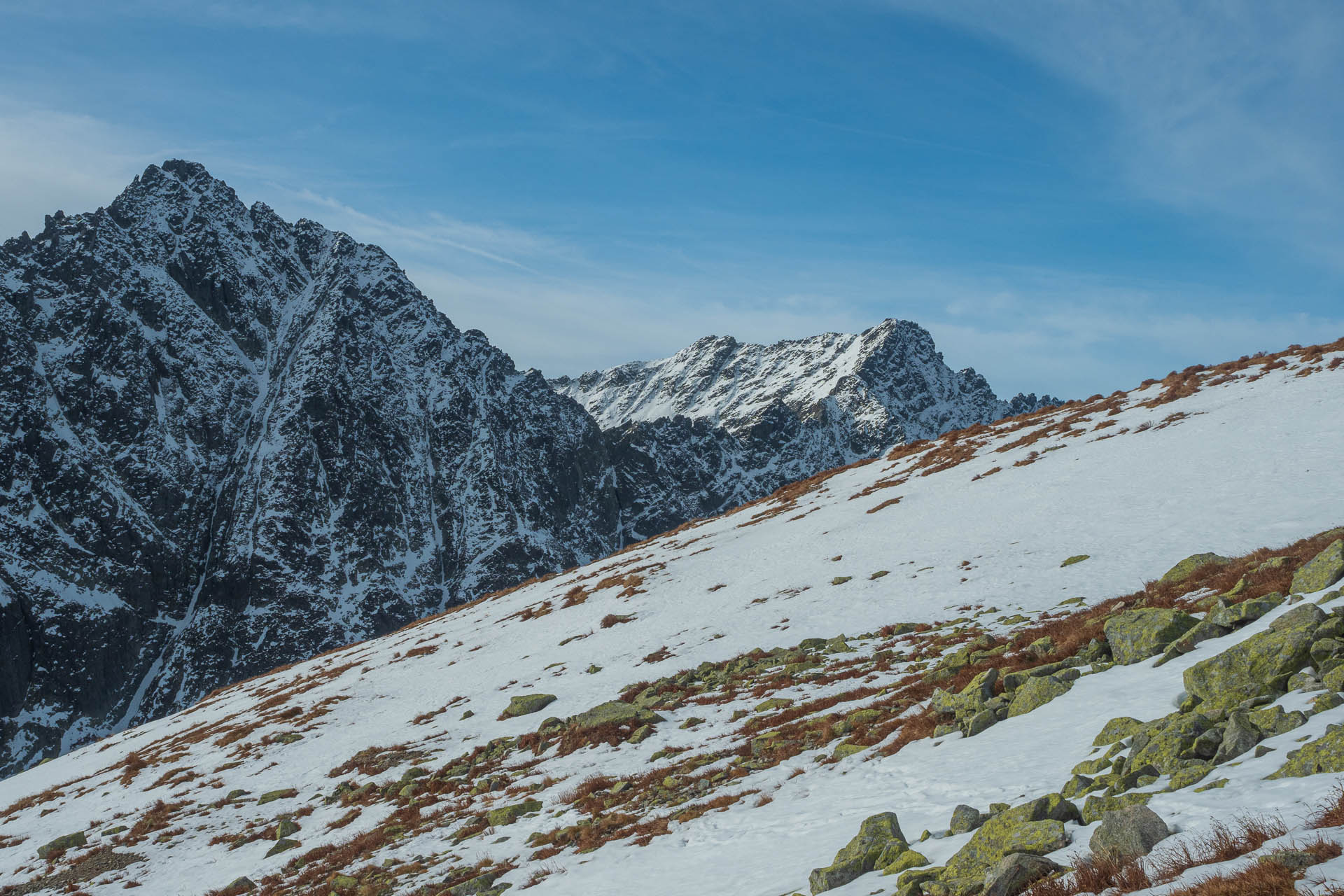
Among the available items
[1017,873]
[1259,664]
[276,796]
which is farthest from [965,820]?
[276,796]

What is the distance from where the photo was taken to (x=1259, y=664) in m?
10.3

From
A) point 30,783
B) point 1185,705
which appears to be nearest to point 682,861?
point 1185,705

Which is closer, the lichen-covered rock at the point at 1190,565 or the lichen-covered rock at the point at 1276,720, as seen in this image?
the lichen-covered rock at the point at 1276,720

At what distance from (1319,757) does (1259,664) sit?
2779mm

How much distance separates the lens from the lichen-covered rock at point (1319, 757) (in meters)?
7.78

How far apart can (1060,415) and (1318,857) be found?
52837 mm

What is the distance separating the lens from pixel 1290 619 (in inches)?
428

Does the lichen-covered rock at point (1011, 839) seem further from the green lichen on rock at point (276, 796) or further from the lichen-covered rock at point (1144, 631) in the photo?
the green lichen on rock at point (276, 796)

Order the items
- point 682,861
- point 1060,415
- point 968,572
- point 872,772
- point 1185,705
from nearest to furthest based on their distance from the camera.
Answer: point 1185,705 → point 682,861 → point 872,772 → point 968,572 → point 1060,415

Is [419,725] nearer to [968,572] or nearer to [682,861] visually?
[682,861]

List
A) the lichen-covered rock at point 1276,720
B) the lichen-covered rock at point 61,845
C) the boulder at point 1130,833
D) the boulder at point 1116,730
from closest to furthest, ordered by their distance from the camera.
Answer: the boulder at point 1130,833 < the lichen-covered rock at point 1276,720 < the boulder at point 1116,730 < the lichen-covered rock at point 61,845

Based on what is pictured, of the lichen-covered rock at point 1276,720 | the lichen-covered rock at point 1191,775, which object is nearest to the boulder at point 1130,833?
the lichen-covered rock at point 1191,775

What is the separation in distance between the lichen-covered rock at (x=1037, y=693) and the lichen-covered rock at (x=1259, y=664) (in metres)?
3.25

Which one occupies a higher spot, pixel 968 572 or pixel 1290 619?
pixel 1290 619
